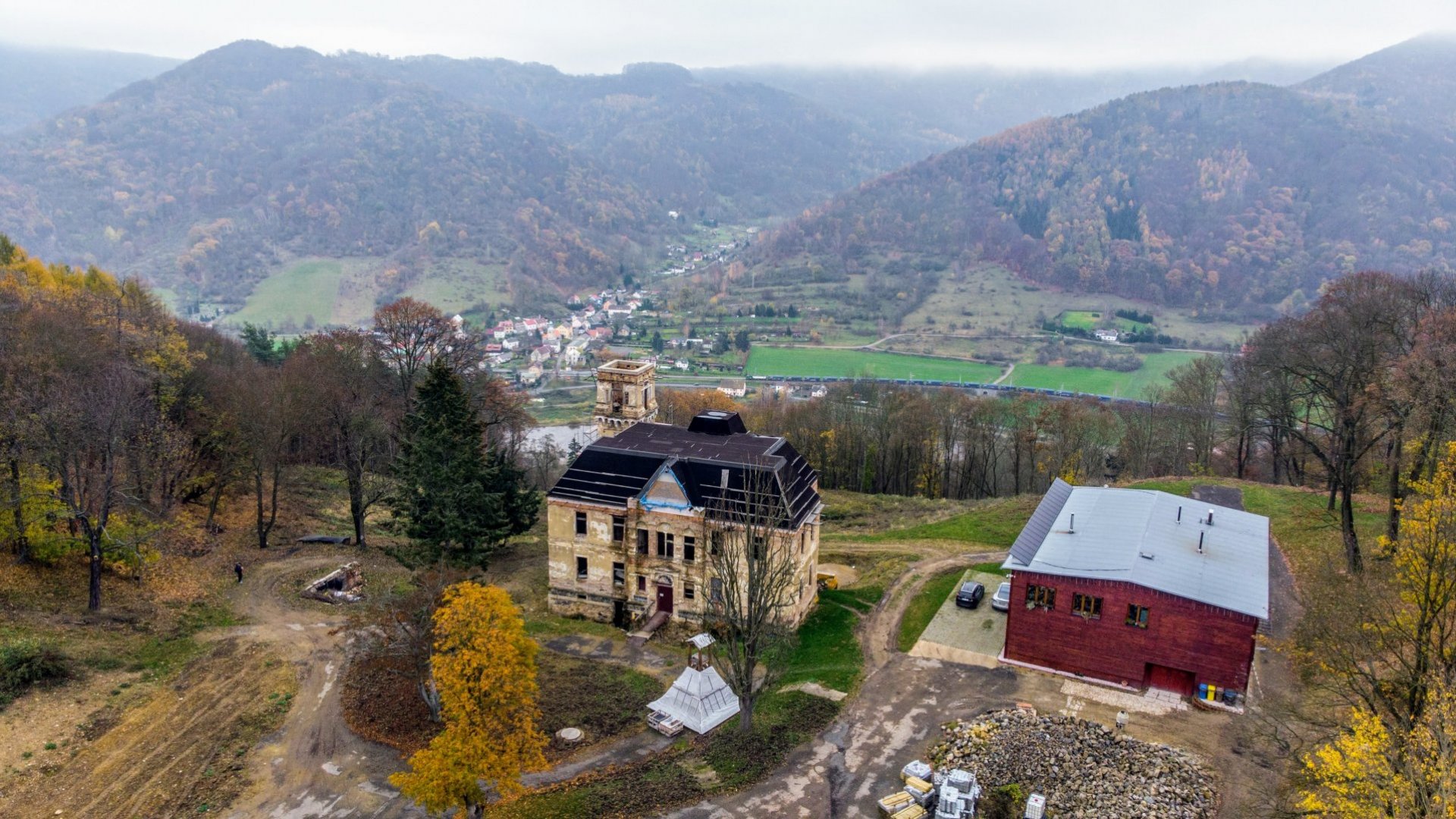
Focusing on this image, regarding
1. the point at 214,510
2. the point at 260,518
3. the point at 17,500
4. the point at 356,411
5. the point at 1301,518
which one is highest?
the point at 356,411

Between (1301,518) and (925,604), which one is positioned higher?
(1301,518)

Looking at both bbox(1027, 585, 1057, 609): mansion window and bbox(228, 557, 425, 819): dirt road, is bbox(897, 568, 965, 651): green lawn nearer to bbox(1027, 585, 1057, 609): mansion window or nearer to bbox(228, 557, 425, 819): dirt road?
bbox(1027, 585, 1057, 609): mansion window

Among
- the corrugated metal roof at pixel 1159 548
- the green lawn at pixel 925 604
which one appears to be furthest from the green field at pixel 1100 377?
the corrugated metal roof at pixel 1159 548

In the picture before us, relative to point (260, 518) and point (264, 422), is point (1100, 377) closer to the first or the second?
point (264, 422)

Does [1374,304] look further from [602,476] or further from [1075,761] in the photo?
[602,476]

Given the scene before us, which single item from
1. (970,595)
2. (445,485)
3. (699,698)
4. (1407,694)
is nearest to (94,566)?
(445,485)

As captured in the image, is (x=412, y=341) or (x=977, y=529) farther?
(x=412, y=341)

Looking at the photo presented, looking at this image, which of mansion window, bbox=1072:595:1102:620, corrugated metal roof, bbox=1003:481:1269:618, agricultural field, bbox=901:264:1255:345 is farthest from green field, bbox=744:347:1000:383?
mansion window, bbox=1072:595:1102:620
